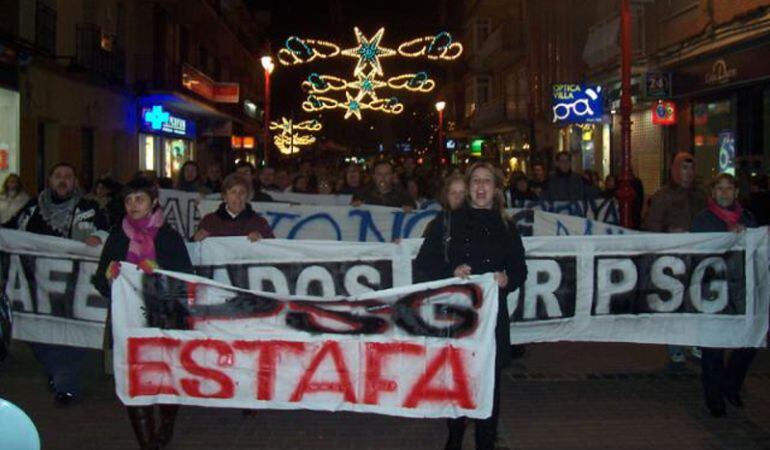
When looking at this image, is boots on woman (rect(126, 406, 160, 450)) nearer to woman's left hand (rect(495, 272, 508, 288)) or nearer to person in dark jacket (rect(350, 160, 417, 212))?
woman's left hand (rect(495, 272, 508, 288))

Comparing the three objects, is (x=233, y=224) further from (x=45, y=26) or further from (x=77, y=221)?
(x=45, y=26)

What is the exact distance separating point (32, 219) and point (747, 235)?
5483mm

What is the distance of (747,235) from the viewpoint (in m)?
6.55

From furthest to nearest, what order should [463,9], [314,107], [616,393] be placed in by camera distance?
[463,9]
[314,107]
[616,393]

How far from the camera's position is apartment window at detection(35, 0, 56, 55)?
16734 millimetres

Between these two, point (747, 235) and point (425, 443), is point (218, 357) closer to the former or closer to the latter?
point (425, 443)

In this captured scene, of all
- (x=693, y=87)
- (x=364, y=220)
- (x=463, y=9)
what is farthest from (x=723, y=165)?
(x=463, y=9)

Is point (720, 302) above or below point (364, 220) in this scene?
below

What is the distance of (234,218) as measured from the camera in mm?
6746

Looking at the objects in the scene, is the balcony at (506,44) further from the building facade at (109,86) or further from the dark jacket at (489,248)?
the dark jacket at (489,248)

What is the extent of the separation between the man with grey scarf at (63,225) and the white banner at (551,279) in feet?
0.42

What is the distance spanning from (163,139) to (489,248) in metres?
25.8

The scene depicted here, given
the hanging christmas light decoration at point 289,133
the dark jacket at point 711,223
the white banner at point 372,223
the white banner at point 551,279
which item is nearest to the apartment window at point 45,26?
the white banner at point 372,223

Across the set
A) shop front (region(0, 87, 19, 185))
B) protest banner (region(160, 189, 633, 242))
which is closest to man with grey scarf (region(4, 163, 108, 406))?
protest banner (region(160, 189, 633, 242))
